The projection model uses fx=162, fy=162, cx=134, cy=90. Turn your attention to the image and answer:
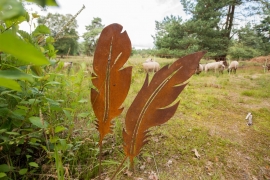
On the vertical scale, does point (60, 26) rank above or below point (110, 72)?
above

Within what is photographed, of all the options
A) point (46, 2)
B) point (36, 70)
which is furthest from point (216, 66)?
point (46, 2)

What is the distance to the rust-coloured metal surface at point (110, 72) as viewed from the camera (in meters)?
0.60

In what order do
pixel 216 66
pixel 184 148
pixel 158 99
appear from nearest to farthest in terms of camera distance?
1. pixel 158 99
2. pixel 184 148
3. pixel 216 66

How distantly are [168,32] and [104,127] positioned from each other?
923 centimetres

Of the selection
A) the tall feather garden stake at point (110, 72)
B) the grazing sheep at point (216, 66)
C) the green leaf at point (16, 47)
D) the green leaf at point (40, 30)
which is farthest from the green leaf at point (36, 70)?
the grazing sheep at point (216, 66)

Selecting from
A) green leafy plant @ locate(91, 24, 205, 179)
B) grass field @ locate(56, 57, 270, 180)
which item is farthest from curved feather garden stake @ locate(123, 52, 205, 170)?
grass field @ locate(56, 57, 270, 180)

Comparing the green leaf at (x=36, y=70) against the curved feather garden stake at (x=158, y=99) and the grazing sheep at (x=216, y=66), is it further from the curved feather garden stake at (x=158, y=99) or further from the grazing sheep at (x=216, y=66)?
the grazing sheep at (x=216, y=66)

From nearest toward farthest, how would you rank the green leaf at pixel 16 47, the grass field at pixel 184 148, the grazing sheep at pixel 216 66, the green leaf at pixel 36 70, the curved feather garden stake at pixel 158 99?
the green leaf at pixel 16 47 < the curved feather garden stake at pixel 158 99 < the green leaf at pixel 36 70 < the grass field at pixel 184 148 < the grazing sheep at pixel 216 66

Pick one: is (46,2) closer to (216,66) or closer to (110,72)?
(110,72)

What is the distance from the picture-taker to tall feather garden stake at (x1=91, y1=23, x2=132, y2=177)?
1.98ft

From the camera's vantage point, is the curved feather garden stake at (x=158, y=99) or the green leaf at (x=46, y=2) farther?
the curved feather garden stake at (x=158, y=99)

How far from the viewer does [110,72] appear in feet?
2.05

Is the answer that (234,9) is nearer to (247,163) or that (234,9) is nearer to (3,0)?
(247,163)

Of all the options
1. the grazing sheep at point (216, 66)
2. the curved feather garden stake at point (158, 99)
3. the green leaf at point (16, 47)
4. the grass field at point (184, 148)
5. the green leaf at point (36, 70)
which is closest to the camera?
the green leaf at point (16, 47)
